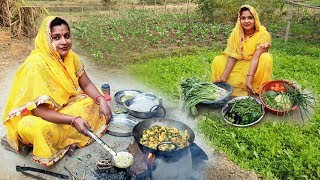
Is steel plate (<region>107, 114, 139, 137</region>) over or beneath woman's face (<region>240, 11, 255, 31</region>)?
beneath

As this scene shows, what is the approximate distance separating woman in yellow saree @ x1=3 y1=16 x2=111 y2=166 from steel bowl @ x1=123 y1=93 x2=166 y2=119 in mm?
853

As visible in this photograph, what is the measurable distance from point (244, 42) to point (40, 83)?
10.2 feet

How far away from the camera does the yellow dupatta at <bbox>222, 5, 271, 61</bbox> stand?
16.6 feet

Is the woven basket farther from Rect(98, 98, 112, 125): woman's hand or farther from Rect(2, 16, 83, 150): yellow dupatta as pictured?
Rect(2, 16, 83, 150): yellow dupatta

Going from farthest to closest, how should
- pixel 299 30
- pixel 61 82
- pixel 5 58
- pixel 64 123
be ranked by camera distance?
pixel 299 30, pixel 5 58, pixel 61 82, pixel 64 123

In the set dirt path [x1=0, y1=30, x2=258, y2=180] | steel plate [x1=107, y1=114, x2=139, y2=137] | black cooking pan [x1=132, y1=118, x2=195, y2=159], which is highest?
black cooking pan [x1=132, y1=118, x2=195, y2=159]

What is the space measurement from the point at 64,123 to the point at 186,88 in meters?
2.30

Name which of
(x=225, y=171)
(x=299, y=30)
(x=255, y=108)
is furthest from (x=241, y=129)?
(x=299, y=30)

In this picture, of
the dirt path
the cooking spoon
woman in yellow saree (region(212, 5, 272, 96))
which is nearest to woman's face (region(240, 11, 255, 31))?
woman in yellow saree (region(212, 5, 272, 96))

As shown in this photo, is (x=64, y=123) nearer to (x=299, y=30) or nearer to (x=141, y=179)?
(x=141, y=179)

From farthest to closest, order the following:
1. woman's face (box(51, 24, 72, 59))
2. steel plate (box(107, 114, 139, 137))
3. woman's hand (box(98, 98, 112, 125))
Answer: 1. steel plate (box(107, 114, 139, 137))
2. woman's hand (box(98, 98, 112, 125))
3. woman's face (box(51, 24, 72, 59))

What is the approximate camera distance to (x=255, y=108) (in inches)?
183

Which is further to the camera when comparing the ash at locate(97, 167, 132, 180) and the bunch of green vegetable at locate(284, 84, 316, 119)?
the bunch of green vegetable at locate(284, 84, 316, 119)

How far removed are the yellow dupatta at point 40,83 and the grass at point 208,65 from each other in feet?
6.46
